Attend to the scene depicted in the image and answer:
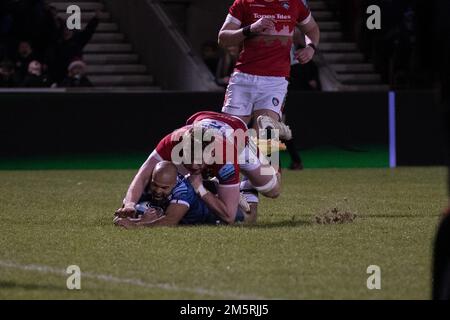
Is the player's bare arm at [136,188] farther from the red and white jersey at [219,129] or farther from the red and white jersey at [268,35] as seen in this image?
the red and white jersey at [268,35]

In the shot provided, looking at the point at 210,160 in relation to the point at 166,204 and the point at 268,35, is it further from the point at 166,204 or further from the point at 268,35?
the point at 268,35

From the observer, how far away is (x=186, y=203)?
33.4ft

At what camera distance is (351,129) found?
64.0ft

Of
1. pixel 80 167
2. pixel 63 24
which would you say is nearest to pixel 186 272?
pixel 80 167

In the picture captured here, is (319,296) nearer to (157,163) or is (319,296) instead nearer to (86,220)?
(157,163)

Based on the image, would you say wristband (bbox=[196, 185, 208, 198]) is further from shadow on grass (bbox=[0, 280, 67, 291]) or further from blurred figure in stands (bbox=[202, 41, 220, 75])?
blurred figure in stands (bbox=[202, 41, 220, 75])

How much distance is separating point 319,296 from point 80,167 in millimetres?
12477

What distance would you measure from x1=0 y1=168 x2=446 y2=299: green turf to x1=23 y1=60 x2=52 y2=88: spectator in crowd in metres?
5.69

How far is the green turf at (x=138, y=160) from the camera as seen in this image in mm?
18859

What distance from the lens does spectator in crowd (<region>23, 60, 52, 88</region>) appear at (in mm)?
19688

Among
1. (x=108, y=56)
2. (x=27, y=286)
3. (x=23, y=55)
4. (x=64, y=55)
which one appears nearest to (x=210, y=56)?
(x=108, y=56)

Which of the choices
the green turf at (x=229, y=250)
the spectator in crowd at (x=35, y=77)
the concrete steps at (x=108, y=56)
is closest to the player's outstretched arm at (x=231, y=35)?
the green turf at (x=229, y=250)
